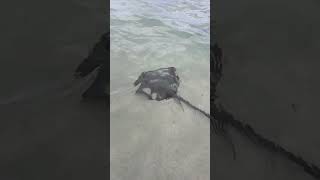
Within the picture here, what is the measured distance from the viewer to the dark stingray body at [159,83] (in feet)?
9.01

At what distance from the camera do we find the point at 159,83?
282 centimetres

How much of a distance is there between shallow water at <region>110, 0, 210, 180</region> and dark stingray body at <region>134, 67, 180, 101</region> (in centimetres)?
6

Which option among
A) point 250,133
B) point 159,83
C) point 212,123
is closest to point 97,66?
point 159,83

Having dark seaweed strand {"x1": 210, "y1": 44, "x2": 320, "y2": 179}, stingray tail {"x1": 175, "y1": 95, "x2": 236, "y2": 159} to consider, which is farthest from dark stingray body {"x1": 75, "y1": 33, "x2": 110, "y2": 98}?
dark seaweed strand {"x1": 210, "y1": 44, "x2": 320, "y2": 179}

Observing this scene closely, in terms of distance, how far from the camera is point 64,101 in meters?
2.53

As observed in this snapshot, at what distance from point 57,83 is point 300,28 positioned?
2.02m

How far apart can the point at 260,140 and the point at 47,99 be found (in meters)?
1.34

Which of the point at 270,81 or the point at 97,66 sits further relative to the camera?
the point at 97,66

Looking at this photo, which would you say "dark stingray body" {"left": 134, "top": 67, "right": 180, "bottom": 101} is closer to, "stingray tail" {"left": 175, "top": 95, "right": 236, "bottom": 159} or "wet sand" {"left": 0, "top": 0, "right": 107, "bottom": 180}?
"stingray tail" {"left": 175, "top": 95, "right": 236, "bottom": 159}

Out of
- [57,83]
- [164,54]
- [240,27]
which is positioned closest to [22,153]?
[57,83]

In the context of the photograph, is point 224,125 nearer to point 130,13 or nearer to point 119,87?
point 119,87

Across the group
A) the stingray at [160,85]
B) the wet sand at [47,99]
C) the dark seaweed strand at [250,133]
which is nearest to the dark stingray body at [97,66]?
the wet sand at [47,99]

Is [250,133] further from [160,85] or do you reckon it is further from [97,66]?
[97,66]

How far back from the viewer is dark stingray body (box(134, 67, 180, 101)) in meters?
2.75
